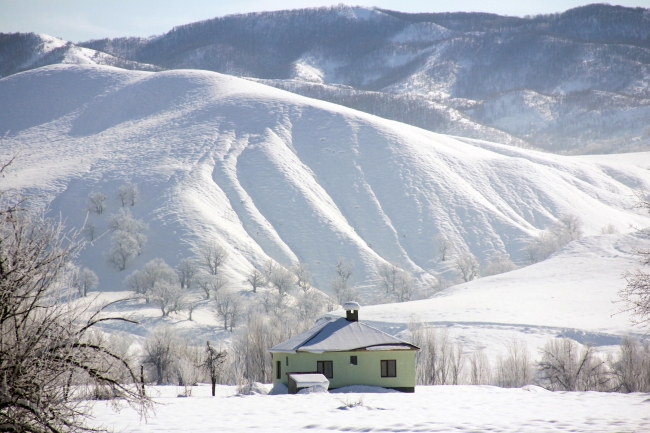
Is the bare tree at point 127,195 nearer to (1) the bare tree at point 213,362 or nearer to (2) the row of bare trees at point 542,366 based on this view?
(1) the bare tree at point 213,362

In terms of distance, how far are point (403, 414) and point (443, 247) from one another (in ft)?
282

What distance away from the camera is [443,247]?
104 metres

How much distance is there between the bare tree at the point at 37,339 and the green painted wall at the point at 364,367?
23174mm

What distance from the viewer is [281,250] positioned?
9819 centimetres

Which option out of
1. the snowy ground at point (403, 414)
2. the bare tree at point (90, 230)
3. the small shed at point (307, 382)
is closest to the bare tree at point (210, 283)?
the bare tree at point (90, 230)

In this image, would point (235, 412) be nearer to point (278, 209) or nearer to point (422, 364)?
point (422, 364)

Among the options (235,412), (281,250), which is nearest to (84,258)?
(281,250)

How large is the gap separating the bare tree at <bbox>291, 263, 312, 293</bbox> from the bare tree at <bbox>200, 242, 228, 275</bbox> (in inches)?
404

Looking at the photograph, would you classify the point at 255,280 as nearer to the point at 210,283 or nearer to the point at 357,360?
the point at 210,283

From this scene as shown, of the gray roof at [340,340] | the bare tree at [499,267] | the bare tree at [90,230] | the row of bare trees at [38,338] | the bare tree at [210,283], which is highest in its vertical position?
the bare tree at [90,230]

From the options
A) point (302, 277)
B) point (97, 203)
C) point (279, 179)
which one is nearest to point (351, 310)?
point (302, 277)

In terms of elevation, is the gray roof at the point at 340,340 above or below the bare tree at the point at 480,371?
above

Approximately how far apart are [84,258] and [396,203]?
2149 inches

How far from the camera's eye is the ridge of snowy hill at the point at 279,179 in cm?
9938
